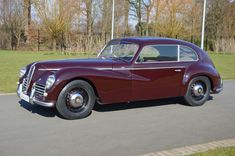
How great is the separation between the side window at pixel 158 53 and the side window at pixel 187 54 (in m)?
0.19

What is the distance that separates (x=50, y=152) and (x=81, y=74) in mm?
2409

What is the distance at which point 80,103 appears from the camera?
7.92m

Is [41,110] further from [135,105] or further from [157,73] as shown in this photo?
[157,73]

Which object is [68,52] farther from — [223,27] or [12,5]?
[223,27]

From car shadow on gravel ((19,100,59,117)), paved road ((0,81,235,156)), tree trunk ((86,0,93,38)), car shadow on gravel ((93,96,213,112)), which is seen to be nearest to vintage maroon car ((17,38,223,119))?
paved road ((0,81,235,156))

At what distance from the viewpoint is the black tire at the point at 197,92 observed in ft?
31.3

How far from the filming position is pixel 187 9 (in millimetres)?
45000

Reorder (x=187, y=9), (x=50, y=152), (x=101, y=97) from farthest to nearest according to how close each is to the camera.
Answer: (x=187, y=9) → (x=101, y=97) → (x=50, y=152)

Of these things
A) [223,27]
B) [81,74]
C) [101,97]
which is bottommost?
[101,97]

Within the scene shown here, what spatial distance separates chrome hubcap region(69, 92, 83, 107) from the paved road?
35 centimetres

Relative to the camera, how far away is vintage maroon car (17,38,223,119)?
7.71m

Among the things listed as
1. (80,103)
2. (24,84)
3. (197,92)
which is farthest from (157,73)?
(24,84)

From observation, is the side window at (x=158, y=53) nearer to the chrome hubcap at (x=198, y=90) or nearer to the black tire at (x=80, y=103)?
the chrome hubcap at (x=198, y=90)

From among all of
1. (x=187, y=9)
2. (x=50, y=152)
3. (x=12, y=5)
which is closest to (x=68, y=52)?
(x=12, y=5)
